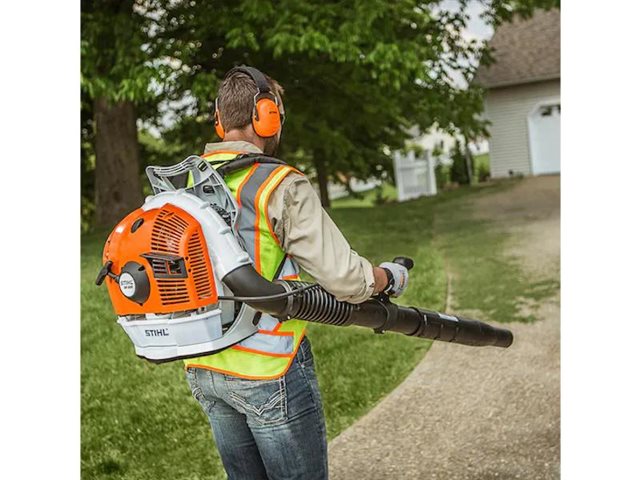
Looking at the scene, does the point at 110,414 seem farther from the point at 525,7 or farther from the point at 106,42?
the point at 525,7

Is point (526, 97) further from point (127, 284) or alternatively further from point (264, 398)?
point (127, 284)

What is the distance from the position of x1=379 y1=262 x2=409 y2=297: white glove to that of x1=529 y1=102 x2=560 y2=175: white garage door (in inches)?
613

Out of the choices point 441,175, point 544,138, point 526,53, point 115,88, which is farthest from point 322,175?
point 115,88

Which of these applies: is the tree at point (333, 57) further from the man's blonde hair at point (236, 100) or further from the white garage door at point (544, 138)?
the white garage door at point (544, 138)

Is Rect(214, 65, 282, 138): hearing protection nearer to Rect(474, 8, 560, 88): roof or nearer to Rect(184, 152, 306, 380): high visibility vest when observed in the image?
Rect(184, 152, 306, 380): high visibility vest

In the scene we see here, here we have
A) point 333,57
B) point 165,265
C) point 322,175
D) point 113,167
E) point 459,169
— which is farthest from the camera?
point 459,169

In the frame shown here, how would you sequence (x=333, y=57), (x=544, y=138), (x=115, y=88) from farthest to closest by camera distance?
(x=544, y=138) → (x=333, y=57) → (x=115, y=88)

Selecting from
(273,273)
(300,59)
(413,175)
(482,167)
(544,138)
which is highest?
(300,59)

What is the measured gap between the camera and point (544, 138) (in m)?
17.2

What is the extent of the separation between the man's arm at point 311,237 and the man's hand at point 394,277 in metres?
0.16

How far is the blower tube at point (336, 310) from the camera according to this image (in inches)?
67.6

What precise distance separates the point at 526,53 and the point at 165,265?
16.7 m

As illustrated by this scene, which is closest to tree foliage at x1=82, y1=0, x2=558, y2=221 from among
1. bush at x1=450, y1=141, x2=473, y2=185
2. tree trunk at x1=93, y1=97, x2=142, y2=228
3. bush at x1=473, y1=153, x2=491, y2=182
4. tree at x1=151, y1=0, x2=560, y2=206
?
tree at x1=151, y1=0, x2=560, y2=206
